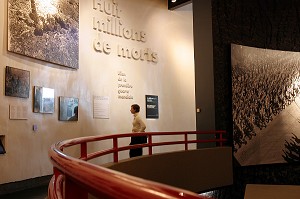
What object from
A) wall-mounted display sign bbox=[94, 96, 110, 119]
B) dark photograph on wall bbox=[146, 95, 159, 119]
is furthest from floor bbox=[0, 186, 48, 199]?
dark photograph on wall bbox=[146, 95, 159, 119]

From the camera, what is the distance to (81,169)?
89 cm

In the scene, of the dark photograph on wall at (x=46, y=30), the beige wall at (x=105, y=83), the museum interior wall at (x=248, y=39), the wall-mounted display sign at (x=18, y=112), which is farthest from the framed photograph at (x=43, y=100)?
the museum interior wall at (x=248, y=39)

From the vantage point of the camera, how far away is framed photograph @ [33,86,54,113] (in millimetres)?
6682

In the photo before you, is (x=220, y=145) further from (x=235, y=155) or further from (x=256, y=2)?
(x=256, y=2)

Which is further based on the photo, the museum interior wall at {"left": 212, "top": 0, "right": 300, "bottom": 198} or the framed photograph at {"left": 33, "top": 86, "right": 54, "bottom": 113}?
the museum interior wall at {"left": 212, "top": 0, "right": 300, "bottom": 198}

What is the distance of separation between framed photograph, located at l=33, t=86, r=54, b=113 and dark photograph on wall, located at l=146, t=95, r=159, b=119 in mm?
3643

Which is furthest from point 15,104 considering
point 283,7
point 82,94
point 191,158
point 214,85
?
point 283,7

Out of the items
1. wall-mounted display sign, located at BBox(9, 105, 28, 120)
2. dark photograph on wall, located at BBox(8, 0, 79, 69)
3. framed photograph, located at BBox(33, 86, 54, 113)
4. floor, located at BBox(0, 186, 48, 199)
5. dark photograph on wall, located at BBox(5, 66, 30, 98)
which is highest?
dark photograph on wall, located at BBox(8, 0, 79, 69)

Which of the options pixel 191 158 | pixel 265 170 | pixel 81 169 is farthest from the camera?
pixel 265 170

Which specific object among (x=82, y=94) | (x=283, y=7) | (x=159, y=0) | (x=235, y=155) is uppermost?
(x=159, y=0)

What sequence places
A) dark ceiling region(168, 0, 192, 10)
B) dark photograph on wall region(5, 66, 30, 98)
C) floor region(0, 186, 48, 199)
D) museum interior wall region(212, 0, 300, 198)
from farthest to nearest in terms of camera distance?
dark ceiling region(168, 0, 192, 10), museum interior wall region(212, 0, 300, 198), dark photograph on wall region(5, 66, 30, 98), floor region(0, 186, 48, 199)

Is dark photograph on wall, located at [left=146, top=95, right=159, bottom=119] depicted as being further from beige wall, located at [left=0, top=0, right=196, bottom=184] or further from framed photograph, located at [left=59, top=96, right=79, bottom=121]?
framed photograph, located at [left=59, top=96, right=79, bottom=121]

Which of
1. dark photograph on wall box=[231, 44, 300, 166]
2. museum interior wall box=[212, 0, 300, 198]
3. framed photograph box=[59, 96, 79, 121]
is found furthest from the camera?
dark photograph on wall box=[231, 44, 300, 166]

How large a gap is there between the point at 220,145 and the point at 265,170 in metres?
1.68
